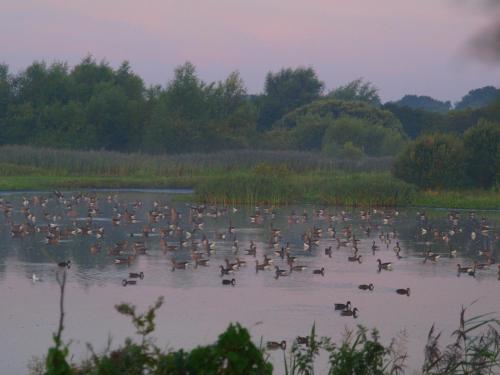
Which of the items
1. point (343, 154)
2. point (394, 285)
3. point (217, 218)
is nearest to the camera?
point (394, 285)

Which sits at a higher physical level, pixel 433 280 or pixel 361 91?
pixel 361 91

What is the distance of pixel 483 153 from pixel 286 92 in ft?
158

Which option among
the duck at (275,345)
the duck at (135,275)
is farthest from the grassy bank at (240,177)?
the duck at (275,345)

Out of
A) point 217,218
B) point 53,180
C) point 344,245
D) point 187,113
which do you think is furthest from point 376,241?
point 187,113

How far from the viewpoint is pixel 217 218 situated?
3428 centimetres

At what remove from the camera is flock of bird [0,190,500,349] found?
23.3 meters

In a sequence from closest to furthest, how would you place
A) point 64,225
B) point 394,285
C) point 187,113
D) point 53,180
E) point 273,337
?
point 273,337, point 394,285, point 64,225, point 53,180, point 187,113

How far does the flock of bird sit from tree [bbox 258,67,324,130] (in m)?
49.6

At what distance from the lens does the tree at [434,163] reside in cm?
4197

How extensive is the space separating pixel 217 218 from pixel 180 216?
52.9 inches

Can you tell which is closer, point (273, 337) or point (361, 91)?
point (273, 337)

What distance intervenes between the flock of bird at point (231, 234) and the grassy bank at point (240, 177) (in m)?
2.06

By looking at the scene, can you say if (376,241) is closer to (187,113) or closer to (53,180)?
(53,180)

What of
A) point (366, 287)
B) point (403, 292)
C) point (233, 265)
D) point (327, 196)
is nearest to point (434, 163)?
point (327, 196)
